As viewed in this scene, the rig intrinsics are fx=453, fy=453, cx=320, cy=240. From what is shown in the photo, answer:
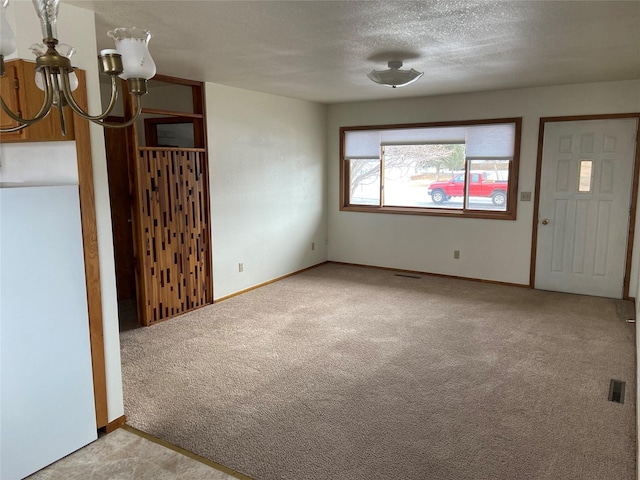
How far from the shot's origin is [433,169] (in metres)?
6.12

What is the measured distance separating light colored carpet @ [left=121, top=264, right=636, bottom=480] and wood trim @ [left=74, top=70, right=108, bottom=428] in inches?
13.8

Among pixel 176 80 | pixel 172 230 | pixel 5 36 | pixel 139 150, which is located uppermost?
pixel 176 80

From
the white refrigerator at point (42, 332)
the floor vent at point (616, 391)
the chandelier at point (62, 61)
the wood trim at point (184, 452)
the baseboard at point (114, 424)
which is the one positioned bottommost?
the wood trim at point (184, 452)

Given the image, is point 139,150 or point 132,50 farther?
point 139,150

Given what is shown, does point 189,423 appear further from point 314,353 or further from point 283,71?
point 283,71

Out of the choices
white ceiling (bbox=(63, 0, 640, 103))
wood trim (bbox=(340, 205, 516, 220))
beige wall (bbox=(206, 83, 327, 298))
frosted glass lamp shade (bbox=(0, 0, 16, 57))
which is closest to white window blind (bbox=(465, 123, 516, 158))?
wood trim (bbox=(340, 205, 516, 220))

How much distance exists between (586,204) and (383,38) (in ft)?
11.2

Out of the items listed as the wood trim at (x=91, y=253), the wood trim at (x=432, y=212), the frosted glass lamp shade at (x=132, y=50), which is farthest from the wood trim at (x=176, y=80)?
the frosted glass lamp shade at (x=132, y=50)

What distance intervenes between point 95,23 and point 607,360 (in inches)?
169

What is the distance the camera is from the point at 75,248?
2.41 m

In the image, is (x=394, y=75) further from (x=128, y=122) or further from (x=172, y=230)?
(x=128, y=122)

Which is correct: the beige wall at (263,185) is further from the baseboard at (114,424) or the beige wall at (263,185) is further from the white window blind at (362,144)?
the baseboard at (114,424)

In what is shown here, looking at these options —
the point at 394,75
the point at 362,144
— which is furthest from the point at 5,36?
the point at 362,144

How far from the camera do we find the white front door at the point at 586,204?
4895mm
